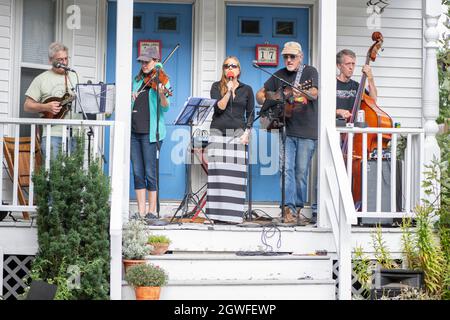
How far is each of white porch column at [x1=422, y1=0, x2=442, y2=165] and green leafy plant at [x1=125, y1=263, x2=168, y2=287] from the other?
3.04m

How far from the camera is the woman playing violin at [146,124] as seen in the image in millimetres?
9258

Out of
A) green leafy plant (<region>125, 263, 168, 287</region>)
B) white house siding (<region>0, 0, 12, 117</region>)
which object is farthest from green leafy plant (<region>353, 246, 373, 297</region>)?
white house siding (<region>0, 0, 12, 117</region>)

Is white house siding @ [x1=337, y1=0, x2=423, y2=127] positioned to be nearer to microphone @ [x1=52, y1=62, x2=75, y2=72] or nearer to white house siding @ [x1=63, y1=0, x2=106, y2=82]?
white house siding @ [x1=63, y1=0, x2=106, y2=82]

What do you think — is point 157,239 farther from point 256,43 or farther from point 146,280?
point 256,43

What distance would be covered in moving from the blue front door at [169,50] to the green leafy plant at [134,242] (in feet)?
6.60

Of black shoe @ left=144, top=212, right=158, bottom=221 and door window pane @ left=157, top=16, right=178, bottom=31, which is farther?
door window pane @ left=157, top=16, right=178, bottom=31

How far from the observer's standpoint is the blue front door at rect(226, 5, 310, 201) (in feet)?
34.4

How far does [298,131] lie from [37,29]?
309 centimetres

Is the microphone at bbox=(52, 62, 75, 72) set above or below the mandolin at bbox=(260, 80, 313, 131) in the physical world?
above

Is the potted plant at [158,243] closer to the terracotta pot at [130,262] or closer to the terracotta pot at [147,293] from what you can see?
the terracotta pot at [130,262]

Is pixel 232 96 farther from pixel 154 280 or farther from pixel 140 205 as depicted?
pixel 154 280

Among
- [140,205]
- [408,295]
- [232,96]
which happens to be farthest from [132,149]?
[408,295]

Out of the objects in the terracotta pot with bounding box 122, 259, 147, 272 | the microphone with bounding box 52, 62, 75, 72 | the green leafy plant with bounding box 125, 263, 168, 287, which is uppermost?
the microphone with bounding box 52, 62, 75, 72

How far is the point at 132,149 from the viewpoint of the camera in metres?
9.35
